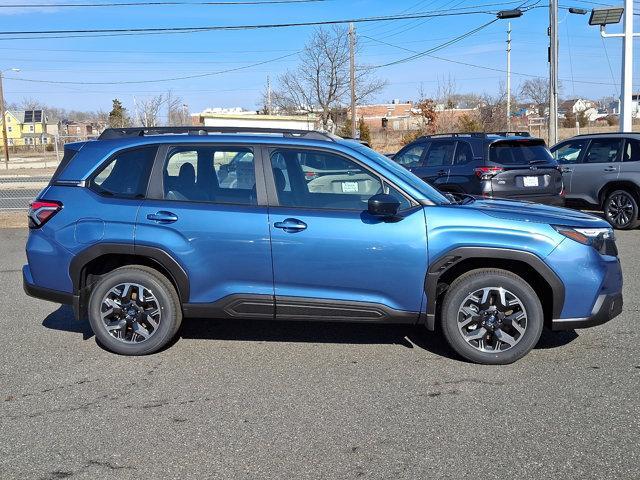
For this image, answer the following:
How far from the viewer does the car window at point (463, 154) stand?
37.1 ft

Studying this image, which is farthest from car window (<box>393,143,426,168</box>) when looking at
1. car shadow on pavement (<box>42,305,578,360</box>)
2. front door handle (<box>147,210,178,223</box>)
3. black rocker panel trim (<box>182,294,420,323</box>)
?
front door handle (<box>147,210,178,223</box>)

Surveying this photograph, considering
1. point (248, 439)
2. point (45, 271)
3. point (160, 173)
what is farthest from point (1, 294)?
point (248, 439)

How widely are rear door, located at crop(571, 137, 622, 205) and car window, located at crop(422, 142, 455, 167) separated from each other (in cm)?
272

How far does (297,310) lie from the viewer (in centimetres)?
528

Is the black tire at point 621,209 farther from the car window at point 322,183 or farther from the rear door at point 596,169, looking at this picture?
the car window at point 322,183

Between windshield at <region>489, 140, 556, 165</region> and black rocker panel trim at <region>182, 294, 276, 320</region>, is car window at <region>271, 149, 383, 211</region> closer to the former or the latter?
black rocker panel trim at <region>182, 294, 276, 320</region>

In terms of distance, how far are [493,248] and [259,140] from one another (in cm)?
206

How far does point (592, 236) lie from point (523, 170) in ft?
20.1

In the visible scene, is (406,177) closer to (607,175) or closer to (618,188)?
(607,175)

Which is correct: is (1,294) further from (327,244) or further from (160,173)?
(327,244)

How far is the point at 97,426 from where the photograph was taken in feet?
13.7

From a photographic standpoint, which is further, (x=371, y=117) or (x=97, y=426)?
(x=371, y=117)

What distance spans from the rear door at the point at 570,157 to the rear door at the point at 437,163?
239cm

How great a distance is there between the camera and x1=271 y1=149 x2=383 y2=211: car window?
17.4 ft
